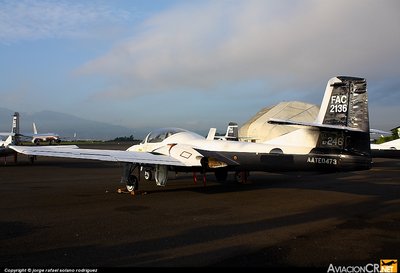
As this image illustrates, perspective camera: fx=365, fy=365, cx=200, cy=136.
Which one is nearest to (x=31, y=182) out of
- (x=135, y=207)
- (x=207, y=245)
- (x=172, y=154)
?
(x=172, y=154)

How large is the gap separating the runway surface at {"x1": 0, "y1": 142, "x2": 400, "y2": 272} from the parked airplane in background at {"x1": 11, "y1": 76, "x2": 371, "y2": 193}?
101cm

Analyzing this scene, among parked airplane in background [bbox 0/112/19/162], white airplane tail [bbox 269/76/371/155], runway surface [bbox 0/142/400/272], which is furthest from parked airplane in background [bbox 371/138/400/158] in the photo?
parked airplane in background [bbox 0/112/19/162]

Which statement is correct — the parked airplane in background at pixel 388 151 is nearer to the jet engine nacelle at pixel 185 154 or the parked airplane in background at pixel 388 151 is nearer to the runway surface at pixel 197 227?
the runway surface at pixel 197 227

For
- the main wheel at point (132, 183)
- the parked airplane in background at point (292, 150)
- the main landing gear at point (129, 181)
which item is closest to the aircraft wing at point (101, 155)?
the parked airplane in background at point (292, 150)

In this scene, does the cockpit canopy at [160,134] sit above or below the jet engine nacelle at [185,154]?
above

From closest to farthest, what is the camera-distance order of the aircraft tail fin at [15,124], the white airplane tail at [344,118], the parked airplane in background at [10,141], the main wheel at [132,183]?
the white airplane tail at [344,118]
the main wheel at [132,183]
the parked airplane in background at [10,141]
the aircraft tail fin at [15,124]

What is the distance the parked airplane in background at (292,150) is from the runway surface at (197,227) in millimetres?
1010

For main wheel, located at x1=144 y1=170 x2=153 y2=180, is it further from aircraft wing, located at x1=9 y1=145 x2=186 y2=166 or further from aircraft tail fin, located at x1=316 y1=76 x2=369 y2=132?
aircraft tail fin, located at x1=316 y1=76 x2=369 y2=132

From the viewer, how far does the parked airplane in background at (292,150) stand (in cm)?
1077

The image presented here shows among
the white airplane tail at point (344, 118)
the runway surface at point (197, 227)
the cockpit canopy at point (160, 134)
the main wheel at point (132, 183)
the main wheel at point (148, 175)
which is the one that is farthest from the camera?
the main wheel at point (148, 175)

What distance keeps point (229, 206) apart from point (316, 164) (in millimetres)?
3350

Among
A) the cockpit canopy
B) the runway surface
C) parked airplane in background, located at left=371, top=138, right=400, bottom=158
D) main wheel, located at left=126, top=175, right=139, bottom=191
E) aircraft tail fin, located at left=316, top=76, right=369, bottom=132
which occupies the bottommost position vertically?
the runway surface

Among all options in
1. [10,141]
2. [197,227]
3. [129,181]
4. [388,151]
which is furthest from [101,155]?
[388,151]

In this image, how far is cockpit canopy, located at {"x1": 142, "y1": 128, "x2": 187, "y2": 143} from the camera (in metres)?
14.3
